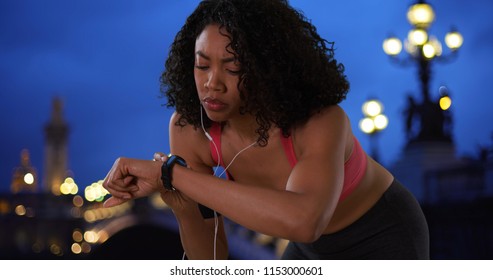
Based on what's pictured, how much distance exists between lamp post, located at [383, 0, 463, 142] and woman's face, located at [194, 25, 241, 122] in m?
7.18

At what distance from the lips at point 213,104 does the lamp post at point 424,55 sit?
7206 mm

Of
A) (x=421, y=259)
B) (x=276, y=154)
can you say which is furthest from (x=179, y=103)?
(x=421, y=259)

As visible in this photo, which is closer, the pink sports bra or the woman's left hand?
the woman's left hand

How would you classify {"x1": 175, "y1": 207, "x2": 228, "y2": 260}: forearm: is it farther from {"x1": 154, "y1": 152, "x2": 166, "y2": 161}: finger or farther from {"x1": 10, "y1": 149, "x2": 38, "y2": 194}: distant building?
{"x1": 10, "y1": 149, "x2": 38, "y2": 194}: distant building

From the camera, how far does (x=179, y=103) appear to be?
1.75 m

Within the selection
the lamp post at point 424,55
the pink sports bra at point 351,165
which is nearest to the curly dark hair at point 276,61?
the pink sports bra at point 351,165

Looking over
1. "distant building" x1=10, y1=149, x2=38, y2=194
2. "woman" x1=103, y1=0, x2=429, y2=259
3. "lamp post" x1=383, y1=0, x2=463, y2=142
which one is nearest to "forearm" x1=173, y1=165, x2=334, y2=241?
"woman" x1=103, y1=0, x2=429, y2=259

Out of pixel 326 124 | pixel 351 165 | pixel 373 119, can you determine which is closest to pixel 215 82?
pixel 326 124

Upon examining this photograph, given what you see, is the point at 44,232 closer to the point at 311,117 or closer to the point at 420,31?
the point at 420,31

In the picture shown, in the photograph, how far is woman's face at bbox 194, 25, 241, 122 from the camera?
5.10 ft

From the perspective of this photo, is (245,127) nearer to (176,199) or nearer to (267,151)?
(267,151)

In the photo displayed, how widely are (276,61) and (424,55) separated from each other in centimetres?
767

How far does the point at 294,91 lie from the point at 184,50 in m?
0.29
